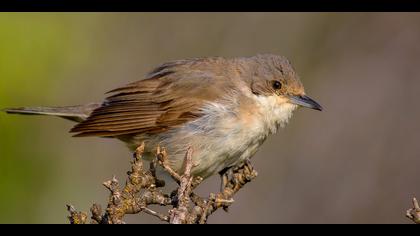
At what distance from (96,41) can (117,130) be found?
8.24ft

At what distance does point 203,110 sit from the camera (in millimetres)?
6328

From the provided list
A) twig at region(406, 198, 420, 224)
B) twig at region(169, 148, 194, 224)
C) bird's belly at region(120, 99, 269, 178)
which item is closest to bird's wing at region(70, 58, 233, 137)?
bird's belly at region(120, 99, 269, 178)

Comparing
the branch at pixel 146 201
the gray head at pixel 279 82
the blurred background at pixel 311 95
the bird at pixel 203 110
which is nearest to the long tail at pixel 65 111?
the bird at pixel 203 110

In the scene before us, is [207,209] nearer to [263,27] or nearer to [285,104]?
[285,104]

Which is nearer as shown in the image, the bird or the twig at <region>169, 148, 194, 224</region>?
the twig at <region>169, 148, 194, 224</region>

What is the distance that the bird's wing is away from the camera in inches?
251

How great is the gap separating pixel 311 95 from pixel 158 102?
113 inches

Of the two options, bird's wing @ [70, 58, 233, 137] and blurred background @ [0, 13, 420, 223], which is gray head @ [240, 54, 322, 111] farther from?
blurred background @ [0, 13, 420, 223]

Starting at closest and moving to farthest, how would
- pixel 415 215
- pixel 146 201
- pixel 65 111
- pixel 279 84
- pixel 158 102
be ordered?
1. pixel 415 215
2. pixel 146 201
3. pixel 279 84
4. pixel 158 102
5. pixel 65 111

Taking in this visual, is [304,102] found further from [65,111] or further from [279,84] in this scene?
[65,111]

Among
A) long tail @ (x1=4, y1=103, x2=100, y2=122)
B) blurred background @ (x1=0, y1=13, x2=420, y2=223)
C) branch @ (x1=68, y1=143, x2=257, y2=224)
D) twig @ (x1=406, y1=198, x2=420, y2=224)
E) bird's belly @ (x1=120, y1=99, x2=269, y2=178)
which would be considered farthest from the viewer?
blurred background @ (x1=0, y1=13, x2=420, y2=223)

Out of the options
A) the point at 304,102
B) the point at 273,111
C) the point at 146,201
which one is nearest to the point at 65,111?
the point at 273,111

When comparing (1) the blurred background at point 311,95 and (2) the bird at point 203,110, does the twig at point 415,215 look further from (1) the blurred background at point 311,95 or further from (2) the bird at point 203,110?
(1) the blurred background at point 311,95

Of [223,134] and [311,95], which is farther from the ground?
[311,95]
